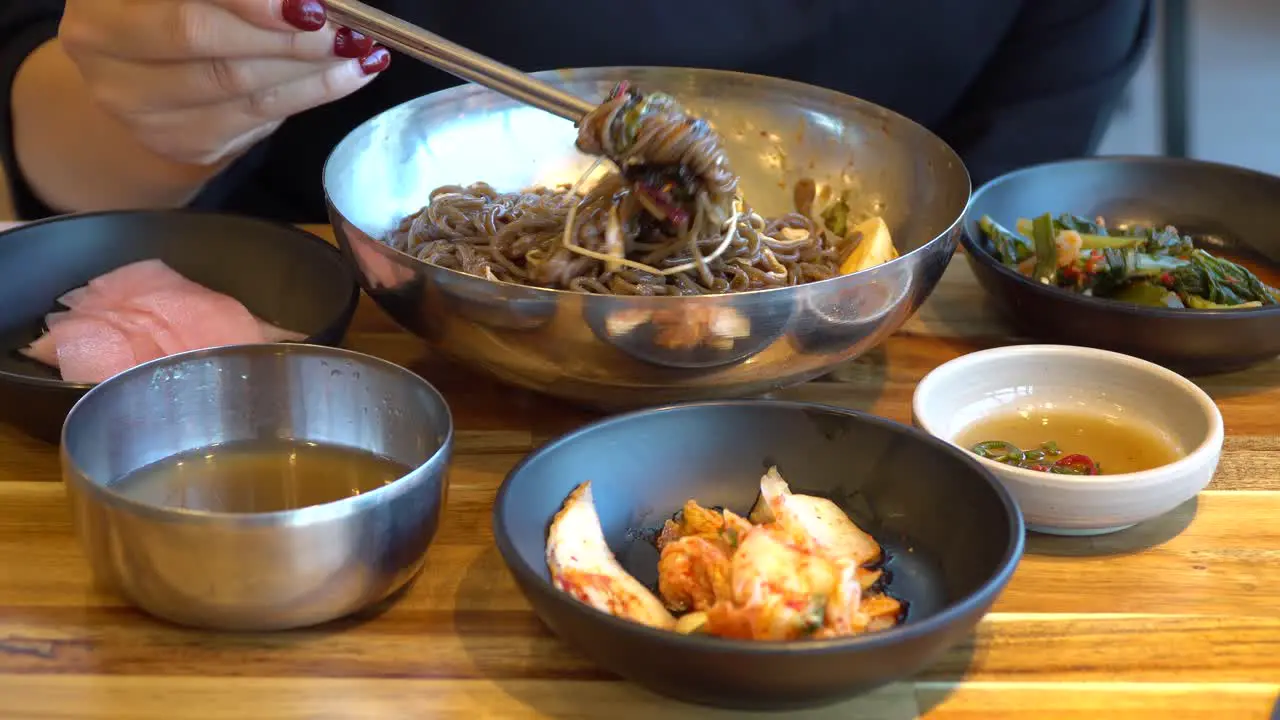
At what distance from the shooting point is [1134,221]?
2123 mm

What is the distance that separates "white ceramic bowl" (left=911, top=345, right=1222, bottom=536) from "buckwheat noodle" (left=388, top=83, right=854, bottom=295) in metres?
0.28

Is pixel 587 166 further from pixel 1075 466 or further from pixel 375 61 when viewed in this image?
pixel 1075 466

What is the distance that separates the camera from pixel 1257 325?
1631 millimetres

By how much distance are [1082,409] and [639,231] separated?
0.64 meters

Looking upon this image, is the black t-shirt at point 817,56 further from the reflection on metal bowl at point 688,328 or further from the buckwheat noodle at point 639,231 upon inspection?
the reflection on metal bowl at point 688,328

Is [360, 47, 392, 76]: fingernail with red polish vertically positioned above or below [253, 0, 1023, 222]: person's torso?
above

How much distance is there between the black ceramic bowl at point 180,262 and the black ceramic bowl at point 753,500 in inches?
22.3

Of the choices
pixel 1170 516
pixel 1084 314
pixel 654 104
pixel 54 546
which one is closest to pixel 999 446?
pixel 1170 516

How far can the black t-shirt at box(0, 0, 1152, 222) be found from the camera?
2.30 meters

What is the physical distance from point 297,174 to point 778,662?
73.9 inches

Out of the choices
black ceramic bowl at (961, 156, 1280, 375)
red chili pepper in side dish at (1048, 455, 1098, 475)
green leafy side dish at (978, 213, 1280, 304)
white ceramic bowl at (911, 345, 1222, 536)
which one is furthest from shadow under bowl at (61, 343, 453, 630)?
green leafy side dish at (978, 213, 1280, 304)

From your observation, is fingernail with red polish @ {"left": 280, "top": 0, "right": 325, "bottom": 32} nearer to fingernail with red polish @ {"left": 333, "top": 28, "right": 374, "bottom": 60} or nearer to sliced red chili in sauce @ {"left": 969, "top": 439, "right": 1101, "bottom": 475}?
fingernail with red polish @ {"left": 333, "top": 28, "right": 374, "bottom": 60}

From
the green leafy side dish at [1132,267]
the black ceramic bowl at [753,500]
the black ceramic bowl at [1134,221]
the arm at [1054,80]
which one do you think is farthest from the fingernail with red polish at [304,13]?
the arm at [1054,80]

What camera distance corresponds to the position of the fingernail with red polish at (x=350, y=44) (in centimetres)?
156
